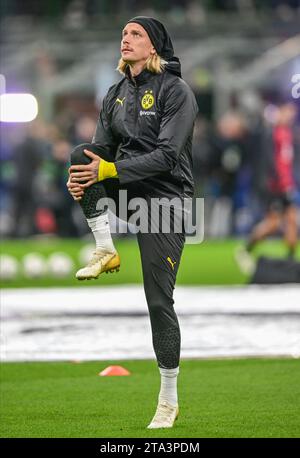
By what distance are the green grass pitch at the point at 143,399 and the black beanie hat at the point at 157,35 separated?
89.8 inches

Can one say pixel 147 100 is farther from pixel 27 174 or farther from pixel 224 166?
pixel 27 174

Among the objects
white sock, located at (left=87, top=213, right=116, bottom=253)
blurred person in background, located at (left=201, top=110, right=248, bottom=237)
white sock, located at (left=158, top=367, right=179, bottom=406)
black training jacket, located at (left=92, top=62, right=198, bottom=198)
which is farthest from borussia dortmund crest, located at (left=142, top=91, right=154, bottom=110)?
blurred person in background, located at (left=201, top=110, right=248, bottom=237)

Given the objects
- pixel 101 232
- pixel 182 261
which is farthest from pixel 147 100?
pixel 182 261

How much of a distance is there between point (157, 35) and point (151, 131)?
0.58 m

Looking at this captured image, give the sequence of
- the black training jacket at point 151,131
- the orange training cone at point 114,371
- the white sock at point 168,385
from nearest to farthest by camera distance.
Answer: the black training jacket at point 151,131 < the white sock at point 168,385 < the orange training cone at point 114,371

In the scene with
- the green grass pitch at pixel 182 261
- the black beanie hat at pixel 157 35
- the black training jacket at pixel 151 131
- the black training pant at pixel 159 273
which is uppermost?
the black beanie hat at pixel 157 35

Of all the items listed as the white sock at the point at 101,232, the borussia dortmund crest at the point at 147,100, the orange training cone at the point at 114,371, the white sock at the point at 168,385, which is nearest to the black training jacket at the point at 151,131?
the borussia dortmund crest at the point at 147,100

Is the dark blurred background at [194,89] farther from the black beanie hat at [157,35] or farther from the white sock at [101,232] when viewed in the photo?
the white sock at [101,232]

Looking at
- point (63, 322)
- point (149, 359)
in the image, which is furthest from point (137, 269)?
point (149, 359)

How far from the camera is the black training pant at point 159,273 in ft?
27.0

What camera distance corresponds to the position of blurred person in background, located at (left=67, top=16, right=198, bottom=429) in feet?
26.7

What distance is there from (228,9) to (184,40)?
304cm

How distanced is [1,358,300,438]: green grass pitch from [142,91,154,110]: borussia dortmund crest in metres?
1.94

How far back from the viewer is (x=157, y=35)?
8297 millimetres
